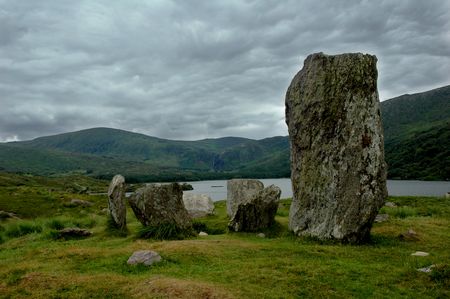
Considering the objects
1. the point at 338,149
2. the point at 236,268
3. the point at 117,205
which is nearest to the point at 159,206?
the point at 117,205

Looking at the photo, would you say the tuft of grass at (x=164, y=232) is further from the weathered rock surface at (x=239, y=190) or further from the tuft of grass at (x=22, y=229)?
the weathered rock surface at (x=239, y=190)

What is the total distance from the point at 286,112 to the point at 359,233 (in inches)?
295

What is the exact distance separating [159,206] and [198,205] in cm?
1283

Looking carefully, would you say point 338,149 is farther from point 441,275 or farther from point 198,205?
point 198,205

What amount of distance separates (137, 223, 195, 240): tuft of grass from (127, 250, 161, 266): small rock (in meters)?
4.92

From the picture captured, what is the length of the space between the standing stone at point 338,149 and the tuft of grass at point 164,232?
18.4 feet

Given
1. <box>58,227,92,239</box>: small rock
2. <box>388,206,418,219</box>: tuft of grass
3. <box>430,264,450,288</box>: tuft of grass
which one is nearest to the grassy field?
<box>430,264,450,288</box>: tuft of grass

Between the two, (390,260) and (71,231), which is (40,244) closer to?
(71,231)

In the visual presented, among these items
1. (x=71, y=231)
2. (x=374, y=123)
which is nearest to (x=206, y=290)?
(x=374, y=123)

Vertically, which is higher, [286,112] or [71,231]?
[286,112]

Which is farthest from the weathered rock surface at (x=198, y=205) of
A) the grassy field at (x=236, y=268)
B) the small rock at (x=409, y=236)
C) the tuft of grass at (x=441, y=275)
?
the tuft of grass at (x=441, y=275)

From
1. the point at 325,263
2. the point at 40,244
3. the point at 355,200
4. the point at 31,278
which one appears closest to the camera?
the point at 31,278

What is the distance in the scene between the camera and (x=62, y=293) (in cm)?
1181

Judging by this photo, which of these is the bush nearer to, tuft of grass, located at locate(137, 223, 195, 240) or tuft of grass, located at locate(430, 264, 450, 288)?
tuft of grass, located at locate(137, 223, 195, 240)
